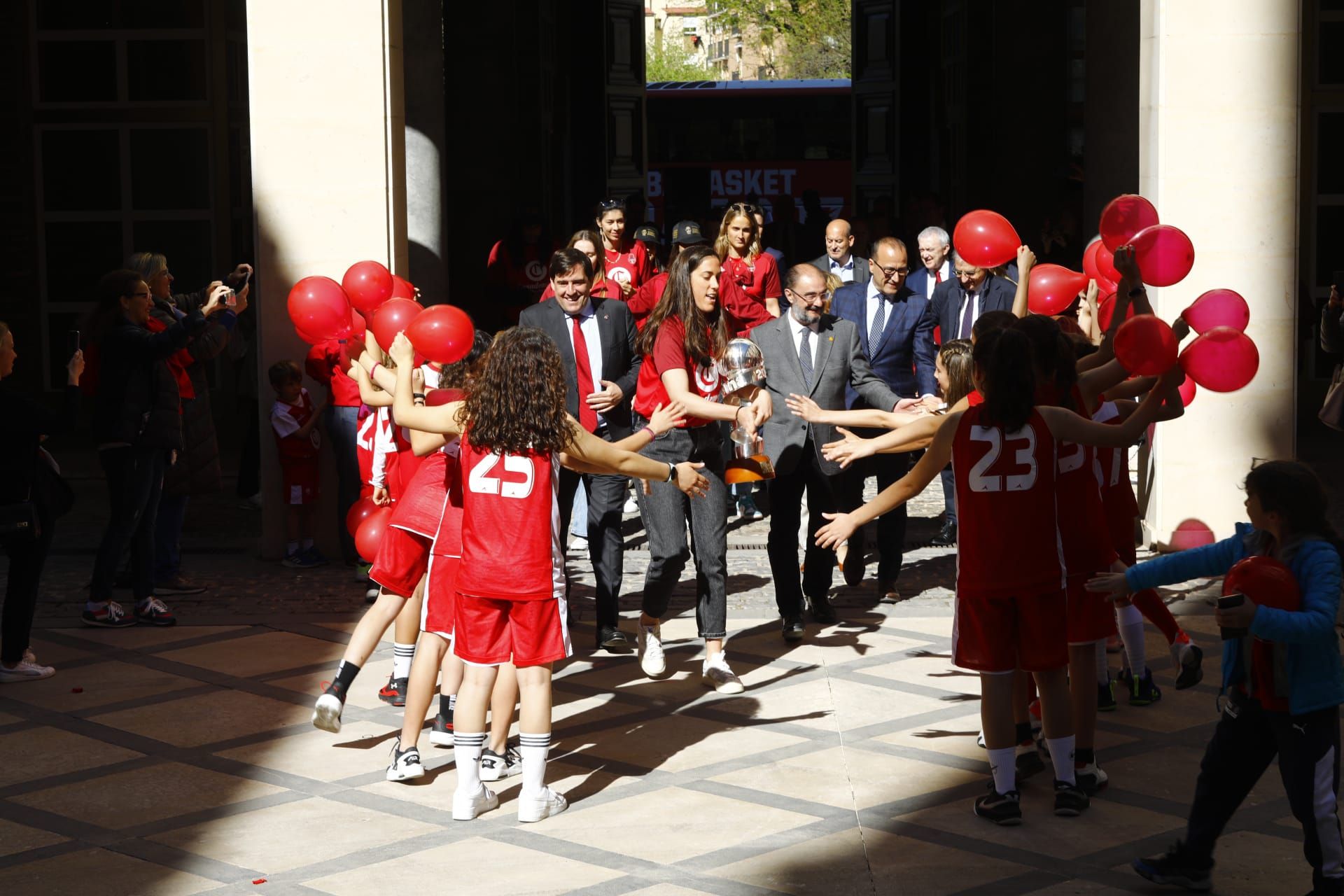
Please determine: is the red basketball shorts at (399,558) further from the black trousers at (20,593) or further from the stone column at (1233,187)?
the stone column at (1233,187)

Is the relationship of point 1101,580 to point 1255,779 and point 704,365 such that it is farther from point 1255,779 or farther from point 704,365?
point 704,365

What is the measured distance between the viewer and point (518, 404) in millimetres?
5922

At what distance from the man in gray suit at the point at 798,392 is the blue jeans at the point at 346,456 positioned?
3.01 meters

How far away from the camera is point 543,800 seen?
237 inches

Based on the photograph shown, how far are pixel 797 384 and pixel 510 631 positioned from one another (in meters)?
3.01

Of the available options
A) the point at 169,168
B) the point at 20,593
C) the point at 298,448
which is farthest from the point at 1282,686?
the point at 169,168

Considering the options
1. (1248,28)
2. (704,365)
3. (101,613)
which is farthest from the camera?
(1248,28)

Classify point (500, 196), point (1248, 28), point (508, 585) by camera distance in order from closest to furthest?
1. point (508, 585)
2. point (1248, 28)
3. point (500, 196)

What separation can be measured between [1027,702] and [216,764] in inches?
127

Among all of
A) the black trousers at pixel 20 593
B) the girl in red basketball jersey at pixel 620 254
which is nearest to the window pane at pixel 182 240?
the girl in red basketball jersey at pixel 620 254

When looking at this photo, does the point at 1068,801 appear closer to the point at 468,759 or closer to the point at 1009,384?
the point at 1009,384

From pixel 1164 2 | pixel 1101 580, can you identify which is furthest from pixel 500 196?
pixel 1101 580

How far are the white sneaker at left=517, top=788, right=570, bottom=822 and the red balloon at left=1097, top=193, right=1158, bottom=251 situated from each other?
3.48m

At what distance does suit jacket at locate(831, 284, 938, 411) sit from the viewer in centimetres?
1021
